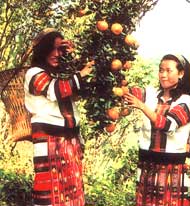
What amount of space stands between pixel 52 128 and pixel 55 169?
326 mm

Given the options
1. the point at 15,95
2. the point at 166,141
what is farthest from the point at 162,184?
the point at 15,95

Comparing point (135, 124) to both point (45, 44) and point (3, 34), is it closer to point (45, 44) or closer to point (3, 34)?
point (3, 34)

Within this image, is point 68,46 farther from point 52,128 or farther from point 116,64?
point 52,128

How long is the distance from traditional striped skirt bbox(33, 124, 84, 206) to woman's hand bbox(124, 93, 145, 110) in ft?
1.62

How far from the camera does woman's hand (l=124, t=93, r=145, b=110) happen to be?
510 centimetres

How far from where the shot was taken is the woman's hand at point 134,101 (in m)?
5.10

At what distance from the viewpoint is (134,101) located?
16.8 ft

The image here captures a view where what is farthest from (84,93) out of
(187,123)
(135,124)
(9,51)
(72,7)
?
(135,124)

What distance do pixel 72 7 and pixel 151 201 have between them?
2.20 m

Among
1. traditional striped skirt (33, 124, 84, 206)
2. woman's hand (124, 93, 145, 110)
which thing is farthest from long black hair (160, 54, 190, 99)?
traditional striped skirt (33, 124, 84, 206)

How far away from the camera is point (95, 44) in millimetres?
5094

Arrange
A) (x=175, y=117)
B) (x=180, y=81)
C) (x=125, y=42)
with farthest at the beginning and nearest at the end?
(x=180, y=81)
(x=175, y=117)
(x=125, y=42)

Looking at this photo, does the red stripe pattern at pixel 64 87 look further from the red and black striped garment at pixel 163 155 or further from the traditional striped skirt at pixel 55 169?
the red and black striped garment at pixel 163 155

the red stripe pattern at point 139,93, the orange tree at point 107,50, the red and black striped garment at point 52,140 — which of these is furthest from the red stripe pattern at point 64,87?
the red stripe pattern at point 139,93
